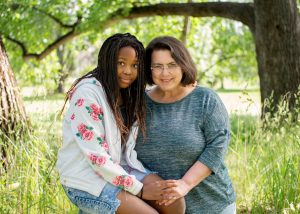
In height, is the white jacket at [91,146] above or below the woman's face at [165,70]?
below

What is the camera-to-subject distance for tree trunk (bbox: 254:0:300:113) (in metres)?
6.26

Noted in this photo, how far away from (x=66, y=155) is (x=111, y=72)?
491 millimetres

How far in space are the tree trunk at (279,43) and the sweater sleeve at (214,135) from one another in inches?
141

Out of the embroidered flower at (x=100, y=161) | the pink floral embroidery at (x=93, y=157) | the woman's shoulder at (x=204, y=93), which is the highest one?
the woman's shoulder at (x=204, y=93)

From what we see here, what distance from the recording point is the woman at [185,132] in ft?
9.00

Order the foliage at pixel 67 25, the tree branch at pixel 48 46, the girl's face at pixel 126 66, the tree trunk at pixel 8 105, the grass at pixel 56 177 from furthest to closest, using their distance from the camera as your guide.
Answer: the tree branch at pixel 48 46 → the foliage at pixel 67 25 → the tree trunk at pixel 8 105 → the grass at pixel 56 177 → the girl's face at pixel 126 66

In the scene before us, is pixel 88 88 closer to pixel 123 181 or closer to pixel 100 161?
pixel 100 161

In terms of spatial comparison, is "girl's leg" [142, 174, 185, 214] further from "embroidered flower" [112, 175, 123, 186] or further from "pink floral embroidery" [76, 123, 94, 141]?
"pink floral embroidery" [76, 123, 94, 141]

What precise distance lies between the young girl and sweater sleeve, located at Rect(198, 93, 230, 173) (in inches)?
11.8

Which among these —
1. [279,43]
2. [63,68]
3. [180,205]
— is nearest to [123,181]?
[180,205]

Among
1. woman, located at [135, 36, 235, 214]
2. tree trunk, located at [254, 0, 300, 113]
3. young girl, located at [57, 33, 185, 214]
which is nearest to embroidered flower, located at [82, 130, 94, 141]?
young girl, located at [57, 33, 185, 214]

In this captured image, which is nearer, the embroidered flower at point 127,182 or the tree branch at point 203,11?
the embroidered flower at point 127,182

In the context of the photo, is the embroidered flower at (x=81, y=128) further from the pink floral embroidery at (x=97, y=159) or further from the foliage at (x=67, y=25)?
the foliage at (x=67, y=25)

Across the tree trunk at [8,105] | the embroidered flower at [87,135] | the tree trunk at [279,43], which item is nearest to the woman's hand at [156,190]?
the embroidered flower at [87,135]
